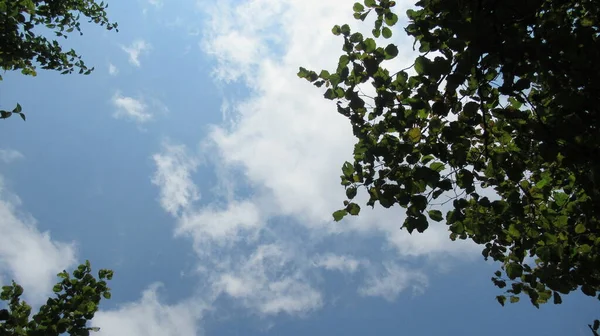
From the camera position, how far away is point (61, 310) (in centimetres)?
564

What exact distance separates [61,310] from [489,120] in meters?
7.14

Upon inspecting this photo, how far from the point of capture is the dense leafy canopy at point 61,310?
5.39 metres

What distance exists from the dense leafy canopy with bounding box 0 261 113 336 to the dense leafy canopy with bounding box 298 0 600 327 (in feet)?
14.5

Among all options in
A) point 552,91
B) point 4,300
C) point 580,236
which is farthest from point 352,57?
point 4,300

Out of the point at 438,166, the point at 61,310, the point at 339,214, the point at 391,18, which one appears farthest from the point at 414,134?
the point at 61,310

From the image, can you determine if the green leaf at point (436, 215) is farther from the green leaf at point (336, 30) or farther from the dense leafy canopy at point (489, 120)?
the green leaf at point (336, 30)

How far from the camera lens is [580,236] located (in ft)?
15.5

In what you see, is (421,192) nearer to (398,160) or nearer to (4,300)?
(398,160)

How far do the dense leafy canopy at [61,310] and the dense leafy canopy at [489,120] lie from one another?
4.41 meters

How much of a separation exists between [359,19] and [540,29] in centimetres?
211

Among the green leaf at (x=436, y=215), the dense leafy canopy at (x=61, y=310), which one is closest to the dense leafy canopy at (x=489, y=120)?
the green leaf at (x=436, y=215)

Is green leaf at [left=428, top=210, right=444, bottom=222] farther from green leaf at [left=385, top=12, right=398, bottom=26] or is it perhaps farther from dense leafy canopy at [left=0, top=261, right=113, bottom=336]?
dense leafy canopy at [left=0, top=261, right=113, bottom=336]

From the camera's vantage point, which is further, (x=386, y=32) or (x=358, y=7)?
(x=358, y=7)

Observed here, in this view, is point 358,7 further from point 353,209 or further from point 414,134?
point 353,209
